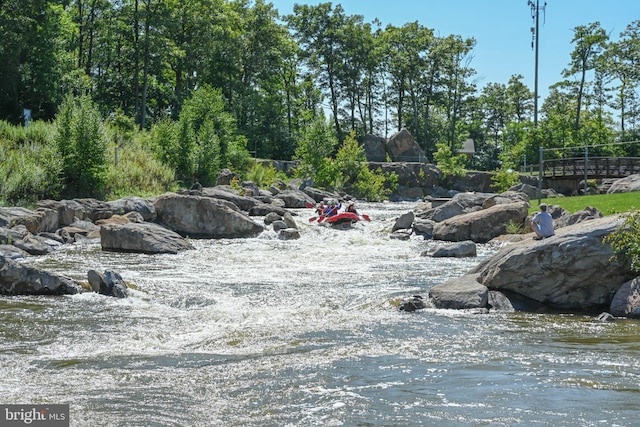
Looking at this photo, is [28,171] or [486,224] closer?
[486,224]

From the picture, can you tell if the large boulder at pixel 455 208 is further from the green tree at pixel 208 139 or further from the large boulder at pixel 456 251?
the green tree at pixel 208 139

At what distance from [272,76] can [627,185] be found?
37.4 metres

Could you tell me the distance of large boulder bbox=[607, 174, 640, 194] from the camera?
29.3 m

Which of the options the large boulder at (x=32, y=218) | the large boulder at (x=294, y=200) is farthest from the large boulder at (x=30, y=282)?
the large boulder at (x=294, y=200)

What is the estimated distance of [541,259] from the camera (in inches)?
467

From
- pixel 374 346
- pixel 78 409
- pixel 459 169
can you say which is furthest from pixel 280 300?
pixel 459 169

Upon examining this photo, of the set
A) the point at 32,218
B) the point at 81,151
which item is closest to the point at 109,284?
the point at 32,218

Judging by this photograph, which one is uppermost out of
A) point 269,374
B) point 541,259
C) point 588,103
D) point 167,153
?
point 588,103

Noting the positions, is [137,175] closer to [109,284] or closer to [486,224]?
[486,224]

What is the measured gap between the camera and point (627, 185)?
1182 inches

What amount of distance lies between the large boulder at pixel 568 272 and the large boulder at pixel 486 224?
982cm

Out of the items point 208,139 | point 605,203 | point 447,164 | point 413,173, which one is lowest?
point 605,203

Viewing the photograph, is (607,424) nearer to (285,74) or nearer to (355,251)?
(355,251)

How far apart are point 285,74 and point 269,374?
2334 inches
